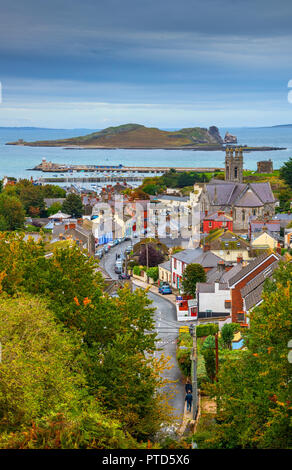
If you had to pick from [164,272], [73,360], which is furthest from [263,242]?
[73,360]

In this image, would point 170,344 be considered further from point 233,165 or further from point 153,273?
point 233,165

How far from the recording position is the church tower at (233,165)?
99.1 m

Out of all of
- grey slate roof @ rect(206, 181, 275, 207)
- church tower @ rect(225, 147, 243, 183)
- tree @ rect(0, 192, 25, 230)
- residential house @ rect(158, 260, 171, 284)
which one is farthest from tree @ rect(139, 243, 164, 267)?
church tower @ rect(225, 147, 243, 183)

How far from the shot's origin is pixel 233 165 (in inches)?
3903

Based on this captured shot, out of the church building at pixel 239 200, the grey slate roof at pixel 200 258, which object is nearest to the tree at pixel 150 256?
the grey slate roof at pixel 200 258

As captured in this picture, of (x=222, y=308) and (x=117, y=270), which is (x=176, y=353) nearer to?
(x=222, y=308)

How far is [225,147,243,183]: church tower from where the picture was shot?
325 ft

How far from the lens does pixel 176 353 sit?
34.5 m

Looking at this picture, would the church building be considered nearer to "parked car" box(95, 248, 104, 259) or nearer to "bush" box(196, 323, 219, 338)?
"parked car" box(95, 248, 104, 259)

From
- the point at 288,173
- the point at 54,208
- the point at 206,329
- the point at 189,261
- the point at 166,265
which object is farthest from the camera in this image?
the point at 288,173

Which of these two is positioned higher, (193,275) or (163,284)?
(193,275)

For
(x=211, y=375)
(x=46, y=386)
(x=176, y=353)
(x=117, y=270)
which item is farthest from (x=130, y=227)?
(x=46, y=386)
